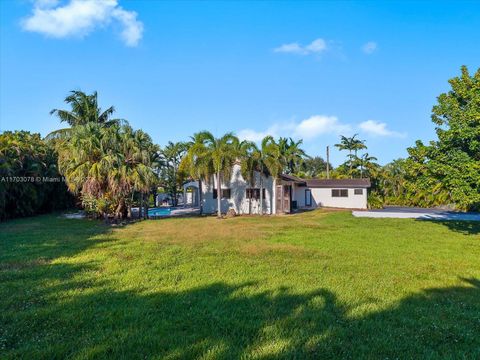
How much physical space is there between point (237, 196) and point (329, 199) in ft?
36.9

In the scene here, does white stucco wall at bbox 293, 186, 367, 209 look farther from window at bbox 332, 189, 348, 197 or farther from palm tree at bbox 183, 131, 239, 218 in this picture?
palm tree at bbox 183, 131, 239, 218

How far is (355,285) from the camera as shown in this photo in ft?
21.2

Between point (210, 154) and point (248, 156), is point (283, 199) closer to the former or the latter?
point (248, 156)

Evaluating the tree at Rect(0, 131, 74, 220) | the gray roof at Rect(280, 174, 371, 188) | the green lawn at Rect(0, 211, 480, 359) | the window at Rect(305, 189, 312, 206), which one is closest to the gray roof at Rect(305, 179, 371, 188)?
Result: the gray roof at Rect(280, 174, 371, 188)

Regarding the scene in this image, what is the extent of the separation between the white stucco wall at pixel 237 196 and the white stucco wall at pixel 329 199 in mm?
7275

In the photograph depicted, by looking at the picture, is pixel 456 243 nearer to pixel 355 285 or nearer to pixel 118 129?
pixel 355 285

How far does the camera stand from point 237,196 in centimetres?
2628

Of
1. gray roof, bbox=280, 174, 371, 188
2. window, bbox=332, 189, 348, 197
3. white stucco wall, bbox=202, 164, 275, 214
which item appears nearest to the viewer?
white stucco wall, bbox=202, 164, 275, 214

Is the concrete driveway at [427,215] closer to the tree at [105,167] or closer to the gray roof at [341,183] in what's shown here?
the gray roof at [341,183]

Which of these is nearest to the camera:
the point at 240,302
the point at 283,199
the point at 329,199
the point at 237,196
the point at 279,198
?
the point at 240,302

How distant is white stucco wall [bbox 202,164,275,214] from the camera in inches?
1008

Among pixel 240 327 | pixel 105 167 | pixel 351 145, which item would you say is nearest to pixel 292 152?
pixel 351 145

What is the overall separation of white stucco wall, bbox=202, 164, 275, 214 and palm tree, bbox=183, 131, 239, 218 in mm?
3582

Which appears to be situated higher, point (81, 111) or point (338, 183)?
point (81, 111)
